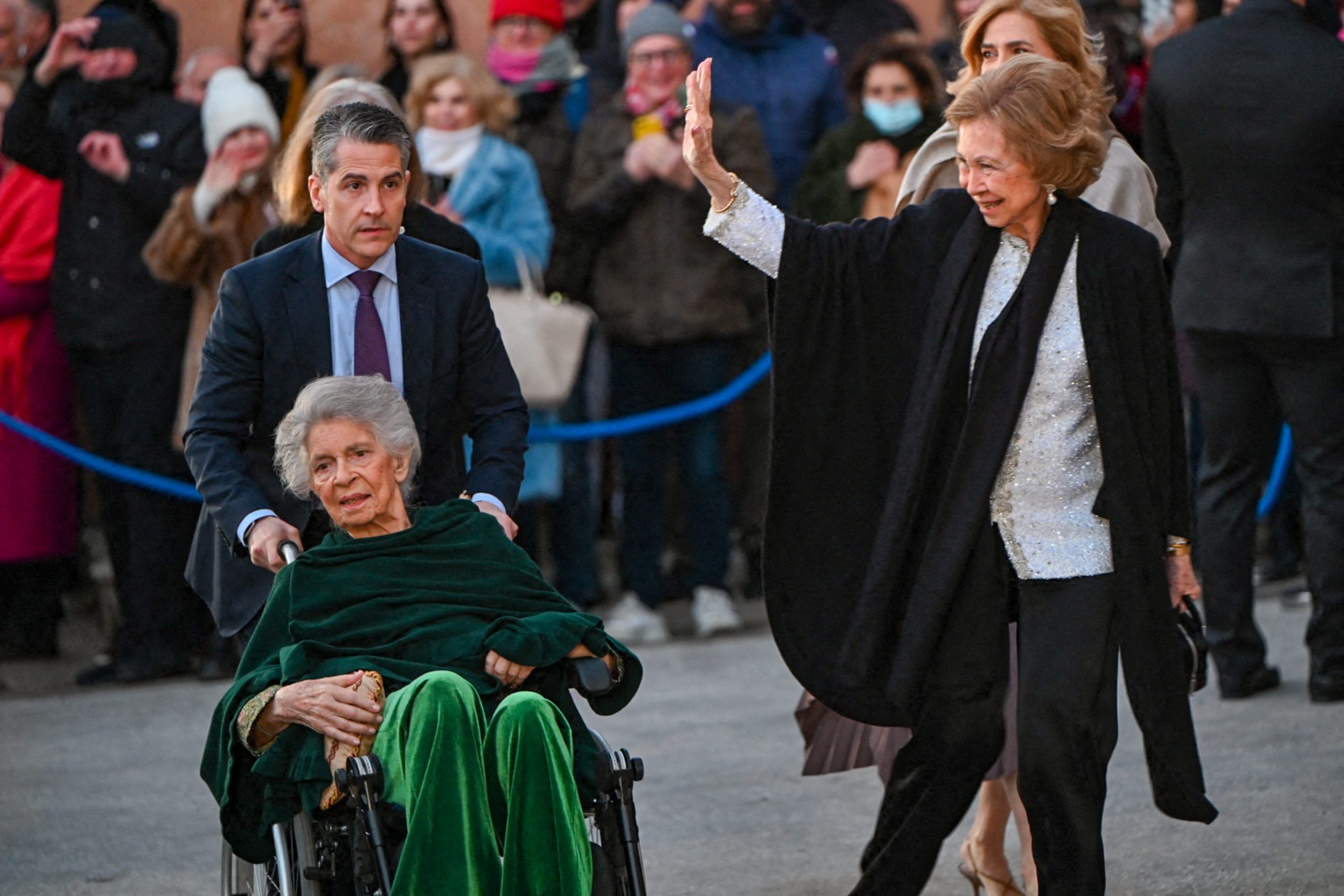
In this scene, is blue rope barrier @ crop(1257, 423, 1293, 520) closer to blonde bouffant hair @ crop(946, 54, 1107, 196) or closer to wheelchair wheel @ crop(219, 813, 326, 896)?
blonde bouffant hair @ crop(946, 54, 1107, 196)

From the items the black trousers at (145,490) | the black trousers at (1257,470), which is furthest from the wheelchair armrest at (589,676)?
the black trousers at (145,490)

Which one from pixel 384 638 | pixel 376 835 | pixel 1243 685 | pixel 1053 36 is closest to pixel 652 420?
pixel 1243 685

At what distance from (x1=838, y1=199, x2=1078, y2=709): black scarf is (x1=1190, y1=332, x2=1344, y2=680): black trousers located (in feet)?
8.83

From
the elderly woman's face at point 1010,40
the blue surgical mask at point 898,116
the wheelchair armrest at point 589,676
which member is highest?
the elderly woman's face at point 1010,40

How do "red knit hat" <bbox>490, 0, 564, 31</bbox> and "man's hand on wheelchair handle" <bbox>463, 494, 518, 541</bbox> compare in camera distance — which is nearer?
"man's hand on wheelchair handle" <bbox>463, 494, 518, 541</bbox>

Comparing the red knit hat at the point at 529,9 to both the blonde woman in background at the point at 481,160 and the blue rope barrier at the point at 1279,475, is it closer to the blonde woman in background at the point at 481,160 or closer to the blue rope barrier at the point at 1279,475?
the blonde woman in background at the point at 481,160

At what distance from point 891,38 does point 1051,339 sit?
4232 millimetres

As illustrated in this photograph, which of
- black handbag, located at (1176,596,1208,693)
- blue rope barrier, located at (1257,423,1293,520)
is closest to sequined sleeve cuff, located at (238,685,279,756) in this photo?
black handbag, located at (1176,596,1208,693)

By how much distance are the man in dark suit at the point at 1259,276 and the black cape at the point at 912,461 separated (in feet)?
8.38

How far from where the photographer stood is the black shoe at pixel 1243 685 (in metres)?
7.20

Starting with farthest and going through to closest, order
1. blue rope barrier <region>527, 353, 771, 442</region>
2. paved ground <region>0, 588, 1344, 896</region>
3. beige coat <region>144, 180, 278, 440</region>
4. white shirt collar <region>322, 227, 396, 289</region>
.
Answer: blue rope barrier <region>527, 353, 771, 442</region> → beige coat <region>144, 180, 278, 440</region> → paved ground <region>0, 588, 1344, 896</region> → white shirt collar <region>322, 227, 396, 289</region>

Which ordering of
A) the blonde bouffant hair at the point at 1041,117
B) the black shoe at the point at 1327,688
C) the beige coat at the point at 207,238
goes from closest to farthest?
the blonde bouffant hair at the point at 1041,117 < the black shoe at the point at 1327,688 < the beige coat at the point at 207,238

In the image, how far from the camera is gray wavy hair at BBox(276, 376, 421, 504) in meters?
4.34

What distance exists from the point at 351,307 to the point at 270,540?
61cm
